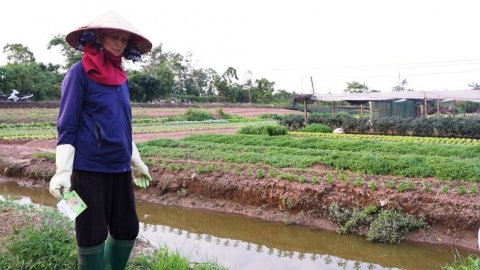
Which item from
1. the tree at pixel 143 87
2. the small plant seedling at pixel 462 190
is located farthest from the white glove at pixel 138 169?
the tree at pixel 143 87

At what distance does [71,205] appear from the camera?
243 centimetres

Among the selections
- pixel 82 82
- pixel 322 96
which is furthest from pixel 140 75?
pixel 82 82

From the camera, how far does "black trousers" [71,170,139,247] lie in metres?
2.57

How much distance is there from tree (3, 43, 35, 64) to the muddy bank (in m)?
31.1

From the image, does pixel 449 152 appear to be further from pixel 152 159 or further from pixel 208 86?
pixel 208 86

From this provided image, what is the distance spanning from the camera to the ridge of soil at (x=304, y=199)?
5.83 m

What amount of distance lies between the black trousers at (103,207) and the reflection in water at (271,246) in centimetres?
230

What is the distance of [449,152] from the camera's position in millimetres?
9477

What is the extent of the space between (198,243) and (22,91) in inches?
1217

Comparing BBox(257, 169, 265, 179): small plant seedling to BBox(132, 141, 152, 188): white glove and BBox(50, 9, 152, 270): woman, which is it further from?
BBox(50, 9, 152, 270): woman

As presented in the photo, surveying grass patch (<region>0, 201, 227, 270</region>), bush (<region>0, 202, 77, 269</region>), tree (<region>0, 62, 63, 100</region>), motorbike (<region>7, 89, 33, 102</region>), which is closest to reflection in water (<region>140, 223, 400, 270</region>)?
grass patch (<region>0, 201, 227, 270</region>)

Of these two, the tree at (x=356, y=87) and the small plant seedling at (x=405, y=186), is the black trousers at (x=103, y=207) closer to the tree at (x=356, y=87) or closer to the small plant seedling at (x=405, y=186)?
the small plant seedling at (x=405, y=186)

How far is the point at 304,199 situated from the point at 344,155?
6.06 ft

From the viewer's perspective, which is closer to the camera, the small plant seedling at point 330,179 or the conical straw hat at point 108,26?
the conical straw hat at point 108,26
